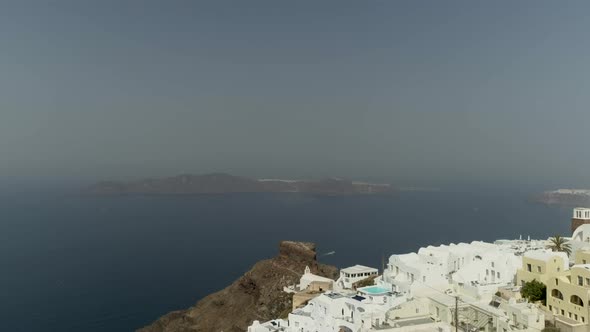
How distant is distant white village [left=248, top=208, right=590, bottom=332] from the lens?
69.2 ft

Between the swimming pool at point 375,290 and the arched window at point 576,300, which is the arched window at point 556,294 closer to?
the arched window at point 576,300

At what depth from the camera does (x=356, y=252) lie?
92.1 meters

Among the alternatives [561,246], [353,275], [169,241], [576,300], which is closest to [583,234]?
[561,246]

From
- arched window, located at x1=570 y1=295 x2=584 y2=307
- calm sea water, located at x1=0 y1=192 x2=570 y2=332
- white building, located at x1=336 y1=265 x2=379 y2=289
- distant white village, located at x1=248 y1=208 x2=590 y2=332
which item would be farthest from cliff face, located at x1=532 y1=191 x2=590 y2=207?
arched window, located at x1=570 y1=295 x2=584 y2=307

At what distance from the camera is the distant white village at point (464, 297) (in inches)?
830

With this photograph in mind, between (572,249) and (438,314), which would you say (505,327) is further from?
(572,249)

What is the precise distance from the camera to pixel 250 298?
154 ft

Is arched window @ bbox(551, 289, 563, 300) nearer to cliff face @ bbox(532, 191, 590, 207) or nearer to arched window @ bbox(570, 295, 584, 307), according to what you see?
arched window @ bbox(570, 295, 584, 307)

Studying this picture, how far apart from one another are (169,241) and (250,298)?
231ft

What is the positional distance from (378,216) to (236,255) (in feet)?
218

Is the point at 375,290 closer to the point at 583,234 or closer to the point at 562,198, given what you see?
the point at 583,234


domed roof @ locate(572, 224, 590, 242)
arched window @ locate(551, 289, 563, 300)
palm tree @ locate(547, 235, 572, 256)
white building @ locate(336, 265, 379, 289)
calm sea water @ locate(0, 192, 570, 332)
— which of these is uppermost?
domed roof @ locate(572, 224, 590, 242)

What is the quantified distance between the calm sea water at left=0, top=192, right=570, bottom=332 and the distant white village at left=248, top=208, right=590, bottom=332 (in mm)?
33320

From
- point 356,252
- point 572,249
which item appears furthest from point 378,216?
point 572,249
